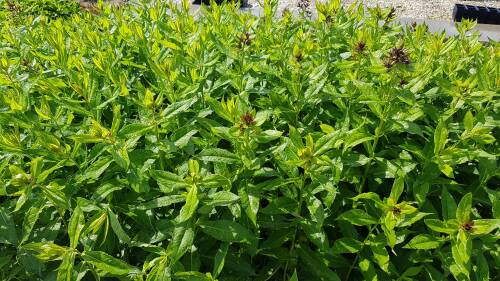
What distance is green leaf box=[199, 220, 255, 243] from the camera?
4.97ft

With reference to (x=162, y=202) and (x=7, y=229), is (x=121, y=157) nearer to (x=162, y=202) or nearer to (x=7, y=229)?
(x=162, y=202)

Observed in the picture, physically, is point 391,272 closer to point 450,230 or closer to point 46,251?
point 450,230

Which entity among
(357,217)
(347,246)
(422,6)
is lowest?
(422,6)

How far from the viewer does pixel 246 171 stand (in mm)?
1595

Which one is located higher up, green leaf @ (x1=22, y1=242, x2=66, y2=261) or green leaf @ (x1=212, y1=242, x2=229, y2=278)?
green leaf @ (x1=22, y1=242, x2=66, y2=261)

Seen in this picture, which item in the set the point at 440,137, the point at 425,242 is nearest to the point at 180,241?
the point at 425,242

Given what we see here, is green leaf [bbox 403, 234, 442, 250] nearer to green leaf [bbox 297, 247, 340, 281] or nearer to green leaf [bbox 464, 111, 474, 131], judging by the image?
green leaf [bbox 297, 247, 340, 281]

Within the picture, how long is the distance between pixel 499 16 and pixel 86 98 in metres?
10.2

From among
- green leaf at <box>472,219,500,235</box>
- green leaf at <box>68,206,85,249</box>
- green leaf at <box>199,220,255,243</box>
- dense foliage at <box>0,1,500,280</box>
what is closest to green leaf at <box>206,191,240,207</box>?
dense foliage at <box>0,1,500,280</box>

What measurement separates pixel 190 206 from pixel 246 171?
11.7 inches

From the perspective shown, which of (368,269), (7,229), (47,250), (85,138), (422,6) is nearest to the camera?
(47,250)

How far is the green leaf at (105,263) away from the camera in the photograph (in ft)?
4.53

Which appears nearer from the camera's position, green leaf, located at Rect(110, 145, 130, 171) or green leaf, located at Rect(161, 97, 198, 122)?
green leaf, located at Rect(110, 145, 130, 171)

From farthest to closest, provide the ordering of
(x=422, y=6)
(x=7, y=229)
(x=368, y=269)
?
(x=422, y=6) → (x=368, y=269) → (x=7, y=229)
